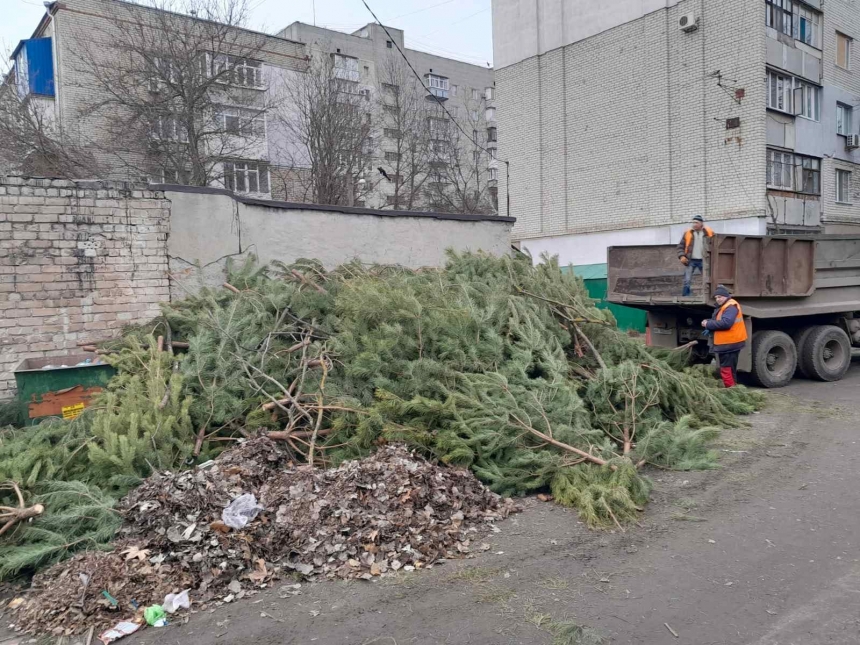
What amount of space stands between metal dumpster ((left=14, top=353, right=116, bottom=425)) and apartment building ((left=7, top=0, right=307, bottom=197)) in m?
13.9

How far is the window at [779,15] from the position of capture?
20.5 meters

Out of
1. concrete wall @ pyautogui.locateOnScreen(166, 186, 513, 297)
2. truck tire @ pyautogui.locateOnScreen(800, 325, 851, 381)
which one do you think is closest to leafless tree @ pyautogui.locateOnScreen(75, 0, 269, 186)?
concrete wall @ pyautogui.locateOnScreen(166, 186, 513, 297)

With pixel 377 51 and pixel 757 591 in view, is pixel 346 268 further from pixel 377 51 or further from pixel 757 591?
pixel 377 51

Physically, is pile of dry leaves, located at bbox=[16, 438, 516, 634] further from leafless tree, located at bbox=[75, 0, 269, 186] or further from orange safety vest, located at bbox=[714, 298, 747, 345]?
leafless tree, located at bbox=[75, 0, 269, 186]

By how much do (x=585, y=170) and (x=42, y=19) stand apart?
2108 centimetres

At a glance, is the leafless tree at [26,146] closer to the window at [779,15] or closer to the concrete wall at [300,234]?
the concrete wall at [300,234]

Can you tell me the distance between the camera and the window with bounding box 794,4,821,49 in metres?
21.7

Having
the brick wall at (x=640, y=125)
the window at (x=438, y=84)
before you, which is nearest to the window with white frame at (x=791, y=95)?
the brick wall at (x=640, y=125)

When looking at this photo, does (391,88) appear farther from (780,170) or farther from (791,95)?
(780,170)

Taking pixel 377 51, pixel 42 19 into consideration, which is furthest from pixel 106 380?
pixel 377 51

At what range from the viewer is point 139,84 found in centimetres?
1955

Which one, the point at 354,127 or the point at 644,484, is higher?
the point at 354,127

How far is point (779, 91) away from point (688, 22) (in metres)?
3.69

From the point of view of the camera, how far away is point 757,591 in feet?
12.7
